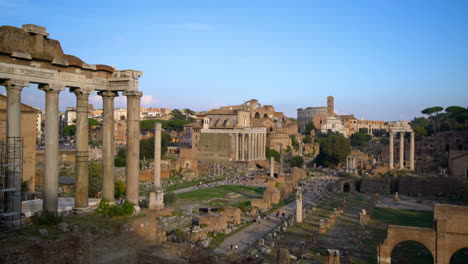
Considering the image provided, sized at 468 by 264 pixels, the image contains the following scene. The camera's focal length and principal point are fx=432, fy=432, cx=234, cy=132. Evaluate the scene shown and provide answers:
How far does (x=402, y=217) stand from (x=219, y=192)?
48.3 ft

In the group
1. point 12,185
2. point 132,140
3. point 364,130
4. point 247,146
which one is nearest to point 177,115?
point 364,130

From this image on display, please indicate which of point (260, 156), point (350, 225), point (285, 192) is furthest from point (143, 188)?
point (260, 156)

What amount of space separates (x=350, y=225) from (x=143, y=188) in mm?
17101

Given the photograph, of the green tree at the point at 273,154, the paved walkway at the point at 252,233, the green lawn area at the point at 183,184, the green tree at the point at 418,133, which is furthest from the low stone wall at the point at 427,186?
the green tree at the point at 418,133

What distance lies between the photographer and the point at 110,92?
38.5ft

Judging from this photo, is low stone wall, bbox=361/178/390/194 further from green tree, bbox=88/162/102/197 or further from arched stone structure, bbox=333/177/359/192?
green tree, bbox=88/162/102/197

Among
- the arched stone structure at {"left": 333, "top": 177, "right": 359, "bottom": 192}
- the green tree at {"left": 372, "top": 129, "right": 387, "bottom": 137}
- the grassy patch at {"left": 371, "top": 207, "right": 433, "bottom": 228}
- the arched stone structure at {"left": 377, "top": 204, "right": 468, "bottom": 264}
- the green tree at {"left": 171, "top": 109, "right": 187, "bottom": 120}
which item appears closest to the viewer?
the arched stone structure at {"left": 377, "top": 204, "right": 468, "bottom": 264}

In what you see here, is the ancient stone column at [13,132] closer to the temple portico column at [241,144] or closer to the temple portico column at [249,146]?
the temple portico column at [241,144]

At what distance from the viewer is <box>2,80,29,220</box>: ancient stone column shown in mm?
9336

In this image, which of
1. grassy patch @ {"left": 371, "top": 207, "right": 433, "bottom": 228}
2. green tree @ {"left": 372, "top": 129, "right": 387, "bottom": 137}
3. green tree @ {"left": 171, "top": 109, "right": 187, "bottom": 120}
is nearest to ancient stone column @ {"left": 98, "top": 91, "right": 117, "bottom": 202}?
grassy patch @ {"left": 371, "top": 207, "right": 433, "bottom": 228}

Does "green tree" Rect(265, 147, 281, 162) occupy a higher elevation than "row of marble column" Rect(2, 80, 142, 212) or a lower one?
lower

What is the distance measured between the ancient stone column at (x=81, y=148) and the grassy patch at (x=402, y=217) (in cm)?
1883

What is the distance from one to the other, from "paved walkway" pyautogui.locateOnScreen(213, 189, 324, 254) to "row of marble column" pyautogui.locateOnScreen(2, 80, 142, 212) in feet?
20.9

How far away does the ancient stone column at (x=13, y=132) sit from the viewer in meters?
9.34
